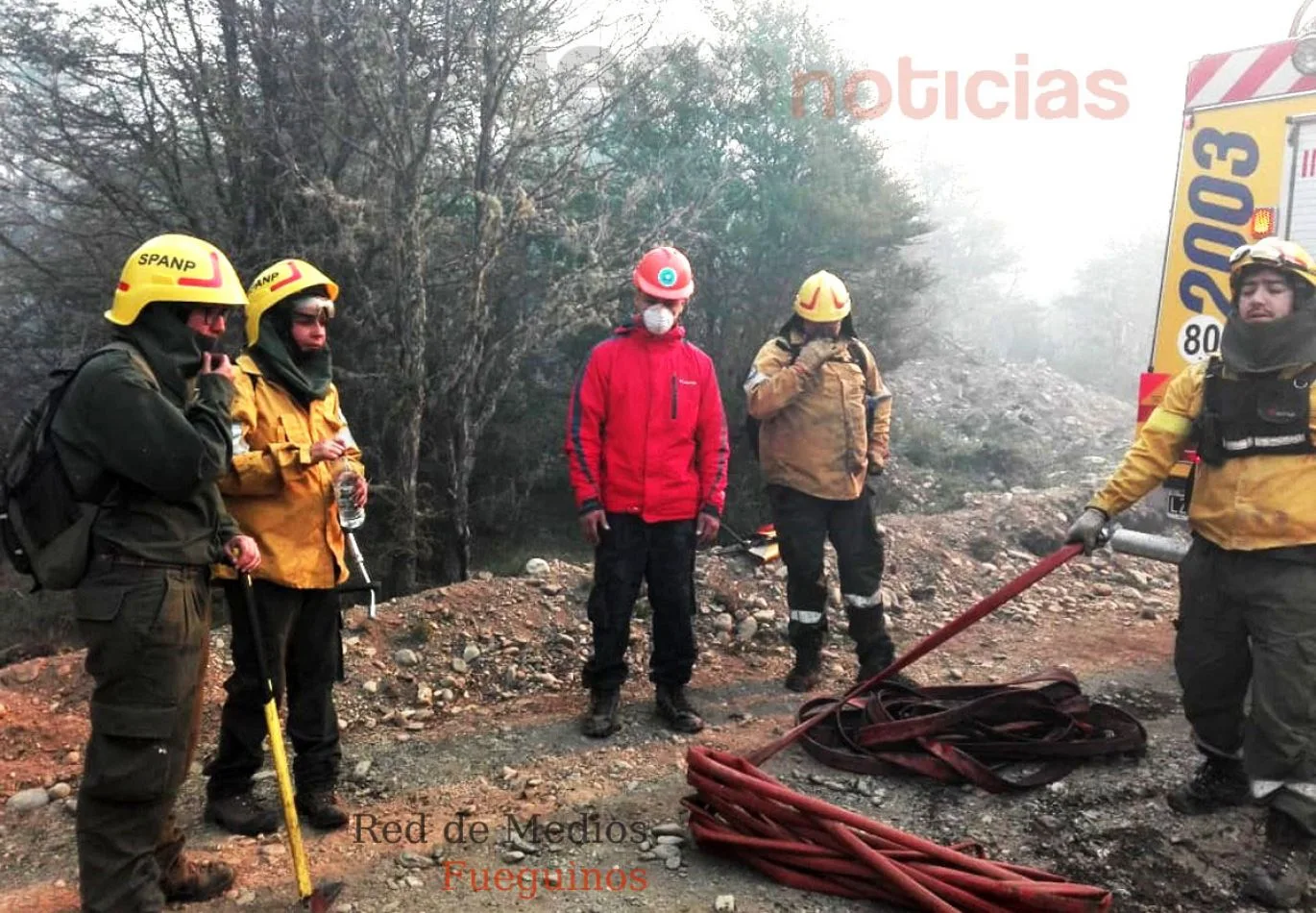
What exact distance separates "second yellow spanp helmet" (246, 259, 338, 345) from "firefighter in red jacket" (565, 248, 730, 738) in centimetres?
132

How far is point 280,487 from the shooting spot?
318cm

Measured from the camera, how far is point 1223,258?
4391mm

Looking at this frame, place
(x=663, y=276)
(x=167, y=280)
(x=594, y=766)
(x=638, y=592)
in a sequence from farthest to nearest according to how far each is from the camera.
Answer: (x=638, y=592)
(x=663, y=276)
(x=594, y=766)
(x=167, y=280)

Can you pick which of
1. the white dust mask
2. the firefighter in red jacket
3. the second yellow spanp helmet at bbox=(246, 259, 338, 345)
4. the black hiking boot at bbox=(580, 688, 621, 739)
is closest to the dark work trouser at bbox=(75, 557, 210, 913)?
the second yellow spanp helmet at bbox=(246, 259, 338, 345)

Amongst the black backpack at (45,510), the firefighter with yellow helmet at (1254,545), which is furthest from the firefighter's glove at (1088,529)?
the black backpack at (45,510)

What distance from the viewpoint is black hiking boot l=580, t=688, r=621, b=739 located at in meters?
4.27

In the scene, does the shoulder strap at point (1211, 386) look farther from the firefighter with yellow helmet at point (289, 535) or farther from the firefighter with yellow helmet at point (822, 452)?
the firefighter with yellow helmet at point (289, 535)

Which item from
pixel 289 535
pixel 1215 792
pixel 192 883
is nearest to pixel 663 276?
pixel 289 535

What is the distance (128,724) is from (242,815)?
39.7 inches

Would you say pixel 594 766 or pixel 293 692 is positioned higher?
pixel 293 692

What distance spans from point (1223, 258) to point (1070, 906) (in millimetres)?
3212

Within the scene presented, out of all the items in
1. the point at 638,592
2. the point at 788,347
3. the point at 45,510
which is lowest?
the point at 638,592

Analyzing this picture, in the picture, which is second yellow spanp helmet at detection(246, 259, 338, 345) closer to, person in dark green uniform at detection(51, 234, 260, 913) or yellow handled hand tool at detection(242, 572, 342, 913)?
person in dark green uniform at detection(51, 234, 260, 913)

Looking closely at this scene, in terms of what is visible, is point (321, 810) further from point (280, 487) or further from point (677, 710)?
point (677, 710)
